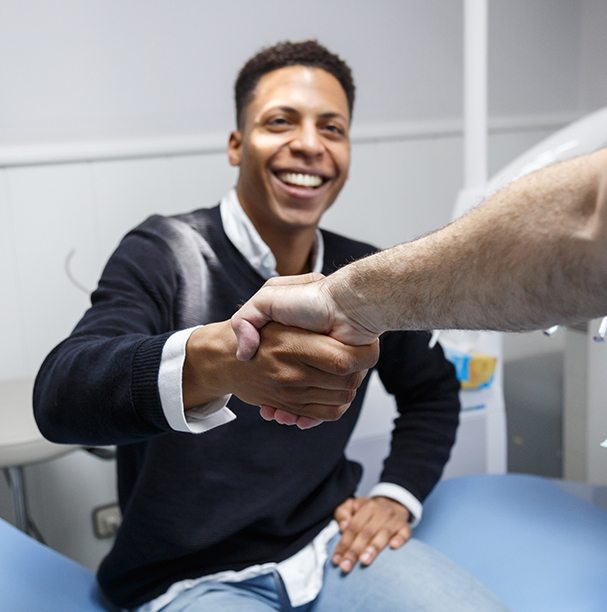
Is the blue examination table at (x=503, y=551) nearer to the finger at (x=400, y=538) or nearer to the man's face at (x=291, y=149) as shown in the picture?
the finger at (x=400, y=538)

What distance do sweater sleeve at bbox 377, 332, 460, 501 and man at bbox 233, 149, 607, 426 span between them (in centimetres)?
57

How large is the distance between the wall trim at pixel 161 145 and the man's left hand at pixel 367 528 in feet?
3.06

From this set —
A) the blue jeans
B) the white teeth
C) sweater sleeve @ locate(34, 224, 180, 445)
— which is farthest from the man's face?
the blue jeans

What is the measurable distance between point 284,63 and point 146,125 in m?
0.61

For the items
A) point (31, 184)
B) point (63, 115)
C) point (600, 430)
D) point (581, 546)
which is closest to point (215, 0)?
point (63, 115)

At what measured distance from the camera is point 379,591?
1131mm

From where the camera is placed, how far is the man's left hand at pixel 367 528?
1185 mm

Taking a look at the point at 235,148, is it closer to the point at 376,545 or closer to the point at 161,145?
the point at 161,145

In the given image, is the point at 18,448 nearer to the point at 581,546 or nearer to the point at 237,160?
the point at 237,160

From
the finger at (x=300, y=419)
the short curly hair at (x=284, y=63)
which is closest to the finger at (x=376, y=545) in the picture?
the finger at (x=300, y=419)

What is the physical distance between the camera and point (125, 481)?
4.09 feet

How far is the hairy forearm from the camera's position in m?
0.57

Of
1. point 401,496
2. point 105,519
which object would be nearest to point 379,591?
point 401,496

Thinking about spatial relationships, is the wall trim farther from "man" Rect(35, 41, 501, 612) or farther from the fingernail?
the fingernail
